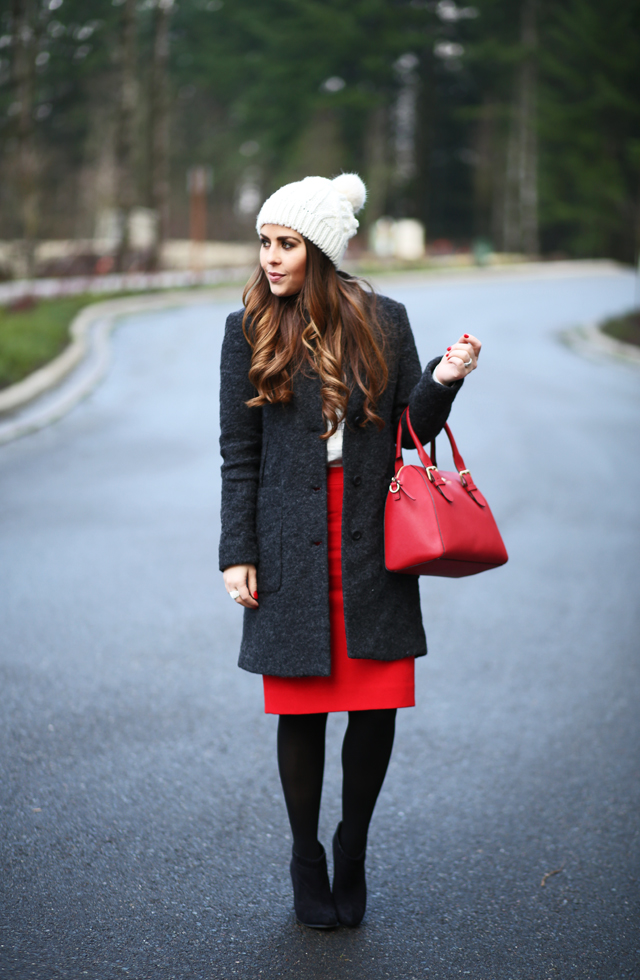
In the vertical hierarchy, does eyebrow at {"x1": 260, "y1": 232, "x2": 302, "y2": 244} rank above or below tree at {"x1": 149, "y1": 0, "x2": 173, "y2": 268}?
below

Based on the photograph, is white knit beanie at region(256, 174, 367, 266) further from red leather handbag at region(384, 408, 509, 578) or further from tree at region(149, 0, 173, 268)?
tree at region(149, 0, 173, 268)

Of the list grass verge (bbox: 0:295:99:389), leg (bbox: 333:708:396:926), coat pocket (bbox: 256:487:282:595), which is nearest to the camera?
coat pocket (bbox: 256:487:282:595)

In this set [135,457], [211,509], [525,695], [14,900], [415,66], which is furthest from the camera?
[415,66]

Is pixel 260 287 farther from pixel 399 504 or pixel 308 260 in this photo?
pixel 399 504

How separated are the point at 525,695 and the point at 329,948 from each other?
2.00 metres

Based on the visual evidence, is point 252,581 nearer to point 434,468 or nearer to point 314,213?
point 434,468

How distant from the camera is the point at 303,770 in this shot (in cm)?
269

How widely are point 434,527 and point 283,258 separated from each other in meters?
0.77

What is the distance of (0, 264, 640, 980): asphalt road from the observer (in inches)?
104

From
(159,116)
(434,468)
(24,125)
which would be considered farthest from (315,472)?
(159,116)

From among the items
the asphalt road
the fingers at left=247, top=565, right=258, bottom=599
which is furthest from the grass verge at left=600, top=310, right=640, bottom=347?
the fingers at left=247, top=565, right=258, bottom=599

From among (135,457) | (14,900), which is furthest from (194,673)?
(135,457)

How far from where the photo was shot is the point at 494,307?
2252cm

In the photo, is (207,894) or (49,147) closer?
(207,894)
